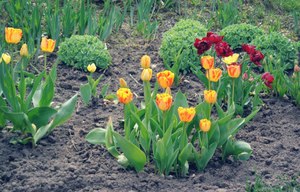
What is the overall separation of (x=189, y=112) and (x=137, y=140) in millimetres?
618

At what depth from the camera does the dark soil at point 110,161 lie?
3836 mm

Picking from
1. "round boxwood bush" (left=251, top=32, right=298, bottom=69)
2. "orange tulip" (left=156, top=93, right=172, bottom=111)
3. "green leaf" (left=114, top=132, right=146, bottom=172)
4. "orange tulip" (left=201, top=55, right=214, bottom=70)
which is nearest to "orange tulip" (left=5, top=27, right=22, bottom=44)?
"green leaf" (left=114, top=132, right=146, bottom=172)

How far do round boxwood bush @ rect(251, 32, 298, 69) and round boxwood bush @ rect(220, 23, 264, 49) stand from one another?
0.63 feet

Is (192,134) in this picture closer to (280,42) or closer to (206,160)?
(206,160)

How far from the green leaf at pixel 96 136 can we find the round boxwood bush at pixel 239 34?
6.29ft

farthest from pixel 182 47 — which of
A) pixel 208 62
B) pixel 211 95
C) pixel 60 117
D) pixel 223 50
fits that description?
pixel 211 95

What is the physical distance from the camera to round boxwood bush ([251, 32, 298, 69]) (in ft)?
17.9

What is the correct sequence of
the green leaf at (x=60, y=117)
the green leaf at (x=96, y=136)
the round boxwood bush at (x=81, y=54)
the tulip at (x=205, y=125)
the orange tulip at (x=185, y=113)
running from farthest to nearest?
the round boxwood bush at (x=81, y=54)
the green leaf at (x=60, y=117)
the green leaf at (x=96, y=136)
the tulip at (x=205, y=125)
the orange tulip at (x=185, y=113)

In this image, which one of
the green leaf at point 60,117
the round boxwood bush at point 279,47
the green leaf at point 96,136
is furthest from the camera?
the round boxwood bush at point 279,47

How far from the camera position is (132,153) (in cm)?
383

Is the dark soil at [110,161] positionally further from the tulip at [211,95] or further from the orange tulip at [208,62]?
the orange tulip at [208,62]

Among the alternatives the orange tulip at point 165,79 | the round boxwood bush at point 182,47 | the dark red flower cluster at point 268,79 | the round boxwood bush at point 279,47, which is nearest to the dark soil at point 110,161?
the dark red flower cluster at point 268,79

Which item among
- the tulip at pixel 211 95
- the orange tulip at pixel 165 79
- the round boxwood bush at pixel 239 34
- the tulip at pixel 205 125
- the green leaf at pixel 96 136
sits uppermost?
the orange tulip at pixel 165 79

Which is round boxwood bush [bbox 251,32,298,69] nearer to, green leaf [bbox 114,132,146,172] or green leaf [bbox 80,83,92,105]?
green leaf [bbox 80,83,92,105]
